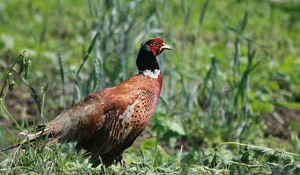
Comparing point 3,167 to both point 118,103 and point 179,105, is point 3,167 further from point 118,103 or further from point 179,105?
point 179,105

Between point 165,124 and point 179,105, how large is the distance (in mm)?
842

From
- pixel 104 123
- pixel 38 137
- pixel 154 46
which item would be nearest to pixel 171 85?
pixel 154 46

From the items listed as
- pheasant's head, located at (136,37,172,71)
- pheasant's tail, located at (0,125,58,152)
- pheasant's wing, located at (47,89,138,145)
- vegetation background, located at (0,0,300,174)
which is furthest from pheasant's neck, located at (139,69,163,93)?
pheasant's tail, located at (0,125,58,152)

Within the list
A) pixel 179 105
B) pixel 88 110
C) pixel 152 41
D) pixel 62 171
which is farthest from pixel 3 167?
pixel 179 105

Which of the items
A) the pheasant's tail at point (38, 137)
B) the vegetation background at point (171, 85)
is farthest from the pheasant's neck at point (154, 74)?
the pheasant's tail at point (38, 137)

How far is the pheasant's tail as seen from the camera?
5394 mm

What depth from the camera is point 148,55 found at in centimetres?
645

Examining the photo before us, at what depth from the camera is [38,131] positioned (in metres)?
5.77

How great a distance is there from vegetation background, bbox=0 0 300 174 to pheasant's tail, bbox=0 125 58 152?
57mm

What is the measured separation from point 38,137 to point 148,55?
126 centimetres

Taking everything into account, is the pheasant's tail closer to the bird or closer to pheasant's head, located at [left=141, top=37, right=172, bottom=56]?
the bird

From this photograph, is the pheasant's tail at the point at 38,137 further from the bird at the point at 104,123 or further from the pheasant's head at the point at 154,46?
the pheasant's head at the point at 154,46

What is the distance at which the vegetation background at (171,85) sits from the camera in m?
5.43

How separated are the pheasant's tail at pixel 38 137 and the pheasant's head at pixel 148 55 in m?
0.95
